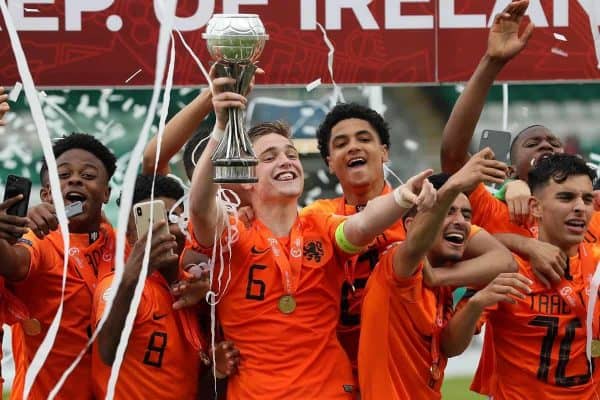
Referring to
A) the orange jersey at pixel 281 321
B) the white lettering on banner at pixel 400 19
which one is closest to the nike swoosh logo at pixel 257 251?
the orange jersey at pixel 281 321

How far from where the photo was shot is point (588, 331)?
575 cm

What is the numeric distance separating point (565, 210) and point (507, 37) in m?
0.71

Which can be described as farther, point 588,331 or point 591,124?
point 591,124

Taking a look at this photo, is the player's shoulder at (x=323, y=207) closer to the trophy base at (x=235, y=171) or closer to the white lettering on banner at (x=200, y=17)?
the trophy base at (x=235, y=171)

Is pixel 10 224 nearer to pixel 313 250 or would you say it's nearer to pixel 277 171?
pixel 277 171

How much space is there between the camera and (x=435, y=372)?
579 cm

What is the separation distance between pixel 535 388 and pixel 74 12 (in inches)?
122

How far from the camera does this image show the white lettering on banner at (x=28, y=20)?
7559 millimetres

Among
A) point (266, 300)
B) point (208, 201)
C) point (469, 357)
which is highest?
point (208, 201)

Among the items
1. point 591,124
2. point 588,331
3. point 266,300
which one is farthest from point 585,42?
point 266,300

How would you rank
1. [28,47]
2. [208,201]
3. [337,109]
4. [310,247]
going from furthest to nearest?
[28,47]
[337,109]
[310,247]
[208,201]

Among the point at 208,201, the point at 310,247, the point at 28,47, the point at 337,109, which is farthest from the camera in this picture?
the point at 28,47

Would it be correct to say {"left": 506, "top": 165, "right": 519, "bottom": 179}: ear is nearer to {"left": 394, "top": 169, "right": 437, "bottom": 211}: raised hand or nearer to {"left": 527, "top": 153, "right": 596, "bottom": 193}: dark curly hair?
{"left": 527, "top": 153, "right": 596, "bottom": 193}: dark curly hair

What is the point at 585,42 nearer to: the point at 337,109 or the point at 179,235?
the point at 337,109
